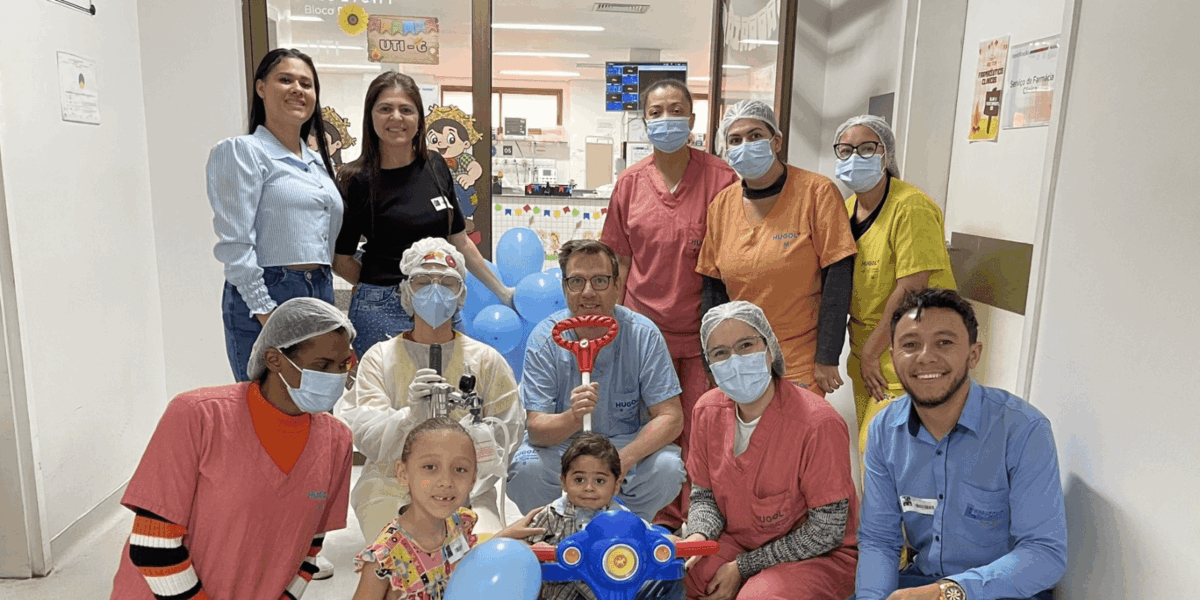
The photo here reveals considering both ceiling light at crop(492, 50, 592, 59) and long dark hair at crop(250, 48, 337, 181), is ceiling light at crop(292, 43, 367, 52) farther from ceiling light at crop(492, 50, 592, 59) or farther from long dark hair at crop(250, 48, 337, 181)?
ceiling light at crop(492, 50, 592, 59)

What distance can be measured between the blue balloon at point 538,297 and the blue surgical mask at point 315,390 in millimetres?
1898

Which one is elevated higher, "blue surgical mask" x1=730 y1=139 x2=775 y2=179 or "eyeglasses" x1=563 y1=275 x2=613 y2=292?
"blue surgical mask" x1=730 y1=139 x2=775 y2=179

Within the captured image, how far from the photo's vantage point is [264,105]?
8.69 feet

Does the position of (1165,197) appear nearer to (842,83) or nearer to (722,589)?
(722,589)

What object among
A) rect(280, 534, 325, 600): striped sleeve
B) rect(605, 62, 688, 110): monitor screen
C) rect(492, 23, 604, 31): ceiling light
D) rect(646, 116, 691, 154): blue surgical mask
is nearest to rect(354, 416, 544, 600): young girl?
rect(280, 534, 325, 600): striped sleeve

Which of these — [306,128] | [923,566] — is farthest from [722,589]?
[306,128]

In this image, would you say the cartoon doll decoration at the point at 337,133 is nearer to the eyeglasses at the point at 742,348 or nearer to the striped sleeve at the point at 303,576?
the striped sleeve at the point at 303,576

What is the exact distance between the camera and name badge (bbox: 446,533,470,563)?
184cm

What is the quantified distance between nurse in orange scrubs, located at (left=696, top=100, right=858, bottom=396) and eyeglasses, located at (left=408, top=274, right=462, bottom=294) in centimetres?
98

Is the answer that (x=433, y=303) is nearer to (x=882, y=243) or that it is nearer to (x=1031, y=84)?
(x=882, y=243)

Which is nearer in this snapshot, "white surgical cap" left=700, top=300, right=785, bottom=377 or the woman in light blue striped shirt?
"white surgical cap" left=700, top=300, right=785, bottom=377

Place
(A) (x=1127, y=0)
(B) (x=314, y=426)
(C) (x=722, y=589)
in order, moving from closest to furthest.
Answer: (A) (x=1127, y=0) < (B) (x=314, y=426) < (C) (x=722, y=589)

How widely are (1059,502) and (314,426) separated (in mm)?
1816

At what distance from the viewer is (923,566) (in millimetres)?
1974
